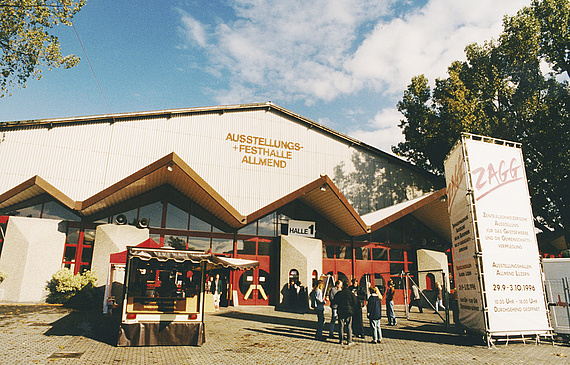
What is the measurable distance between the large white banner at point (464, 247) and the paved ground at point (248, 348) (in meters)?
0.80

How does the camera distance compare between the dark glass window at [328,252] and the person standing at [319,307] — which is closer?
the person standing at [319,307]

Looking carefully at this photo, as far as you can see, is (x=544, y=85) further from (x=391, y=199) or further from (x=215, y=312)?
(x=215, y=312)

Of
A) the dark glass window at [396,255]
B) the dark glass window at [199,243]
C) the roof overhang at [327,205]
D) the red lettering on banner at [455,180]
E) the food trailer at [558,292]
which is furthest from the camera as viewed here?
the dark glass window at [396,255]

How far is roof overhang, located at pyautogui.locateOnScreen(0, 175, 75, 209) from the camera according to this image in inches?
600

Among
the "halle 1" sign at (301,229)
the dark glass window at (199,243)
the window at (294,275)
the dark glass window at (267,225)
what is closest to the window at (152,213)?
the dark glass window at (199,243)

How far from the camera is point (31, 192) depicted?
1616 centimetres

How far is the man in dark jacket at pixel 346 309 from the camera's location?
9.75m

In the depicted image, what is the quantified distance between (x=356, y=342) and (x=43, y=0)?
18.3 meters

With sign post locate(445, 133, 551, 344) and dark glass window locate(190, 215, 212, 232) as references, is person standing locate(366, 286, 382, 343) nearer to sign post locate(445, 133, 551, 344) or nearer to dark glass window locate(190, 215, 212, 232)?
sign post locate(445, 133, 551, 344)

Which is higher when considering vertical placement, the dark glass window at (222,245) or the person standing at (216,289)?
the dark glass window at (222,245)

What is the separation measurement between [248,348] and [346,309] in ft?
9.00

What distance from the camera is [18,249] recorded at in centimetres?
1541

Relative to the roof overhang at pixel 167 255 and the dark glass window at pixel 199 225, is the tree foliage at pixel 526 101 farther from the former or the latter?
the roof overhang at pixel 167 255

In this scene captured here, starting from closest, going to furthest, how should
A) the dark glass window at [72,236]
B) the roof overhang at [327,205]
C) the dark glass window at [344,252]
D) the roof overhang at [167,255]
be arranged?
the roof overhang at [167,255], the dark glass window at [72,236], the roof overhang at [327,205], the dark glass window at [344,252]
